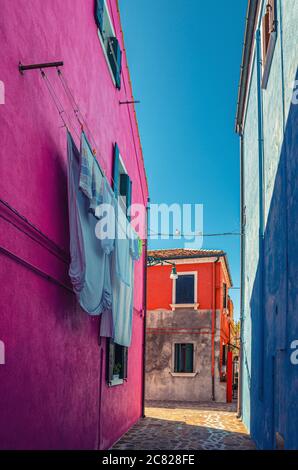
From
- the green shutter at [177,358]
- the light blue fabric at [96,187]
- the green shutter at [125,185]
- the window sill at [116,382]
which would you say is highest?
the green shutter at [125,185]

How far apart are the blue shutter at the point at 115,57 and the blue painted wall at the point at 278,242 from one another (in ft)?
9.48

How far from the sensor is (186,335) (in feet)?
64.4

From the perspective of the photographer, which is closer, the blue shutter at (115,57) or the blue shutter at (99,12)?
the blue shutter at (99,12)

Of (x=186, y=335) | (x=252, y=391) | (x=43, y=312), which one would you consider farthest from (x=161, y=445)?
(x=186, y=335)

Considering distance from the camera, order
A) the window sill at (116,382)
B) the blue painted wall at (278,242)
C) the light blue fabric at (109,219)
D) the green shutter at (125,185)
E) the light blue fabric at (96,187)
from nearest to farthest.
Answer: the blue painted wall at (278,242), the light blue fabric at (96,187), the light blue fabric at (109,219), the window sill at (116,382), the green shutter at (125,185)

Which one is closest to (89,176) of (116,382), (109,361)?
(109,361)

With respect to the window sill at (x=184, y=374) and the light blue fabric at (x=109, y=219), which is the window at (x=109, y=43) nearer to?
the light blue fabric at (x=109, y=219)

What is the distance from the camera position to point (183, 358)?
19.4m

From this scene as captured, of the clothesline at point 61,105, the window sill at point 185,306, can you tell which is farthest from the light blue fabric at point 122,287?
the window sill at point 185,306

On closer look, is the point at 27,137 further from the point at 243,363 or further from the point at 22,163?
the point at 243,363

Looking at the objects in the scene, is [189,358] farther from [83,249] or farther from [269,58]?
[83,249]

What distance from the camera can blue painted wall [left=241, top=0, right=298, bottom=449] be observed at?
5.15 metres

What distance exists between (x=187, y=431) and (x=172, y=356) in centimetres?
891

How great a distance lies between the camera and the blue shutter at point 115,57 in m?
9.02
